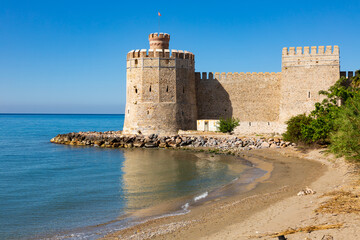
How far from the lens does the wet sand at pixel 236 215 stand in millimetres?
8117

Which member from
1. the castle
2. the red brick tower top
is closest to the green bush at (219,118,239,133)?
the castle

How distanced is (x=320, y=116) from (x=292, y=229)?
1272cm

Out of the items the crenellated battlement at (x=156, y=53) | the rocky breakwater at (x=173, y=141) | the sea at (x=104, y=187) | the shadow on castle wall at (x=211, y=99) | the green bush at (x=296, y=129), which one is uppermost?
the crenellated battlement at (x=156, y=53)

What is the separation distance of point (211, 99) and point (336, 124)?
1466 cm

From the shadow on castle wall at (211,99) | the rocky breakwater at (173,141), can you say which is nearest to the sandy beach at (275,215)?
the rocky breakwater at (173,141)

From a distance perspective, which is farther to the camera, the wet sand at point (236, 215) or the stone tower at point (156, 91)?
the stone tower at point (156, 91)

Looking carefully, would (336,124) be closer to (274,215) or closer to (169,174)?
(169,174)

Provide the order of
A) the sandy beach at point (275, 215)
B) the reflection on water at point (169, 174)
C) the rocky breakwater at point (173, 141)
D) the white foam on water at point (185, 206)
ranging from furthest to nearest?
the rocky breakwater at point (173, 141) < the reflection on water at point (169, 174) < the white foam on water at point (185, 206) < the sandy beach at point (275, 215)

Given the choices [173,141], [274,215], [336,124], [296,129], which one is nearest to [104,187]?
[274,215]

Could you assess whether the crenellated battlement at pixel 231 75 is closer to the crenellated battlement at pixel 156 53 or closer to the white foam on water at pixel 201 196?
the crenellated battlement at pixel 156 53

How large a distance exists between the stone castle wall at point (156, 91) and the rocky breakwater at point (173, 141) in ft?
3.14

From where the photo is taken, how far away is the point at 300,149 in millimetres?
20438

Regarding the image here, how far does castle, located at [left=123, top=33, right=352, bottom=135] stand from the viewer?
24.9 metres

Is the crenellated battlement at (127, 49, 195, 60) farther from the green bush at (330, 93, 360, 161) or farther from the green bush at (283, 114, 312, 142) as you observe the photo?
the green bush at (330, 93, 360, 161)
